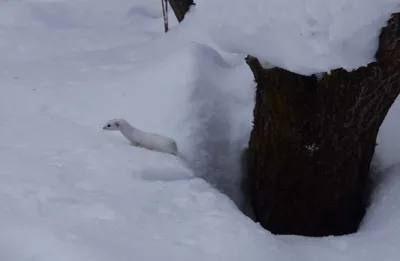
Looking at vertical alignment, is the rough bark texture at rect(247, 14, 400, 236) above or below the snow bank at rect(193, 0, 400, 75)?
below

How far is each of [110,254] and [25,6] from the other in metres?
2.87

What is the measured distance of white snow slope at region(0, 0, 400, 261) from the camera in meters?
1.93

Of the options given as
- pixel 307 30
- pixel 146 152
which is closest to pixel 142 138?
pixel 146 152

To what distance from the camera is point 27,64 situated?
3443 mm

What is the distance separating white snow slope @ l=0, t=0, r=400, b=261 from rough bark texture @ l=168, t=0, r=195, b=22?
0.05 meters

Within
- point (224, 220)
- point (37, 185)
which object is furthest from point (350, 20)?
point (37, 185)

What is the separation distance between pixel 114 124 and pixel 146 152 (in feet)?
0.61

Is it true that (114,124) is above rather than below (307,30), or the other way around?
below

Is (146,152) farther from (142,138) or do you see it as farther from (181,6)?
(181,6)

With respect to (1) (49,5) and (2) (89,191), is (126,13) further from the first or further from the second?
(2) (89,191)

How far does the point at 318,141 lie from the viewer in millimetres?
2328

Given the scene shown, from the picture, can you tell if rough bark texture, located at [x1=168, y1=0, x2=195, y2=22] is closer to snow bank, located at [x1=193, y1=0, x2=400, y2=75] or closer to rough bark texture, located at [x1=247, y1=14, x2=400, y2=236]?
rough bark texture, located at [x1=247, y1=14, x2=400, y2=236]

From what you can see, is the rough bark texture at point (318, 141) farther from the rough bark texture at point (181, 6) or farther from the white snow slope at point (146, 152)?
the rough bark texture at point (181, 6)

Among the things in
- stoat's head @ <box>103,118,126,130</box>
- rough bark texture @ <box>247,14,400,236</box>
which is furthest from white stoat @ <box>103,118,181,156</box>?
rough bark texture @ <box>247,14,400,236</box>
